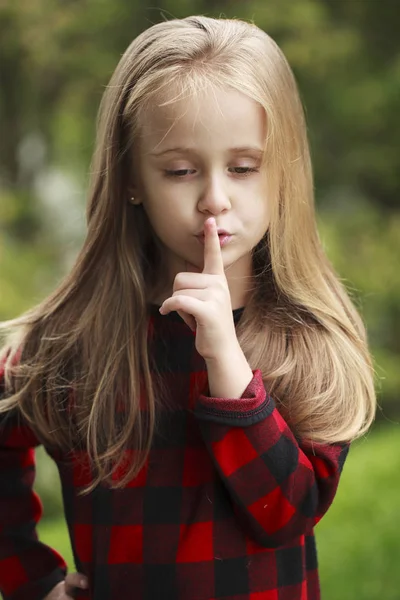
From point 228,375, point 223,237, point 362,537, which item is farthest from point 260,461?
point 362,537

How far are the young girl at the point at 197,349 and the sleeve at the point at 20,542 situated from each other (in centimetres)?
9

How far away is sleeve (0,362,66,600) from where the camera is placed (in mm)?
1850

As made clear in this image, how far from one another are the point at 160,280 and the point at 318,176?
5878mm

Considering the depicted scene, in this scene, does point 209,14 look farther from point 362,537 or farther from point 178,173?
point 178,173

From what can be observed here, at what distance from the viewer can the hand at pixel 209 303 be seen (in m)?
1.41

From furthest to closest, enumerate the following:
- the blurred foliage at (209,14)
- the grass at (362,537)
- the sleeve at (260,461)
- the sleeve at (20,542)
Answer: the blurred foliage at (209,14) < the grass at (362,537) < the sleeve at (20,542) < the sleeve at (260,461)

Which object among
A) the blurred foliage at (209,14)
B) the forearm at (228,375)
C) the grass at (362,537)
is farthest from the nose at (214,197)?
the blurred foliage at (209,14)

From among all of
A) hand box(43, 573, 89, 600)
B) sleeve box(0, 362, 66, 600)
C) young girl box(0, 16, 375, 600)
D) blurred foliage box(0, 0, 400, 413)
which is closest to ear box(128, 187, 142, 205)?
young girl box(0, 16, 375, 600)

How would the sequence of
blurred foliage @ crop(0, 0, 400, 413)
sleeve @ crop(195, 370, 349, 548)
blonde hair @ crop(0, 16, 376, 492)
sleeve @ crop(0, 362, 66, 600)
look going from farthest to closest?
blurred foliage @ crop(0, 0, 400, 413), sleeve @ crop(0, 362, 66, 600), blonde hair @ crop(0, 16, 376, 492), sleeve @ crop(195, 370, 349, 548)

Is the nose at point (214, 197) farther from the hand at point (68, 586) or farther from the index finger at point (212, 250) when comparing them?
the hand at point (68, 586)

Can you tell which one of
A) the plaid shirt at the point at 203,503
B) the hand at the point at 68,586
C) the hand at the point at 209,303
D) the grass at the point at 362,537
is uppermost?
the hand at the point at 209,303

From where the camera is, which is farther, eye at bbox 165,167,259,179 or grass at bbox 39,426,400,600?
grass at bbox 39,426,400,600

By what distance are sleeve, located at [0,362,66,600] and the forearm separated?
0.56 metres

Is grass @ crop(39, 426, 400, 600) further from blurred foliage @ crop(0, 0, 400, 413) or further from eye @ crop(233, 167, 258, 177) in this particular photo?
blurred foliage @ crop(0, 0, 400, 413)
